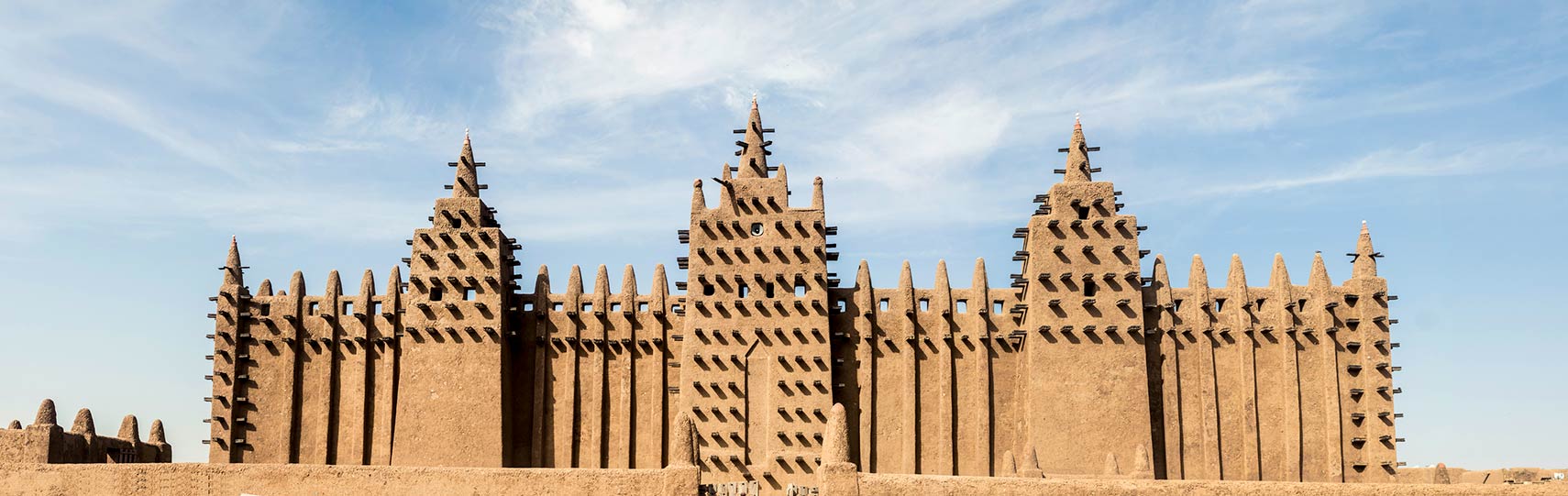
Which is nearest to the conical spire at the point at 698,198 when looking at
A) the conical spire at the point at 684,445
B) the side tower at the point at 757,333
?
the side tower at the point at 757,333

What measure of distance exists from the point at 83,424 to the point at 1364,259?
96.2 feet

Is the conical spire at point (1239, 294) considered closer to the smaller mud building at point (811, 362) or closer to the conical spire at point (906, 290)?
the smaller mud building at point (811, 362)

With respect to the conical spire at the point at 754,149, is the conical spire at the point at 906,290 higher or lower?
lower

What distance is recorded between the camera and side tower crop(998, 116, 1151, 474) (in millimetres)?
36812

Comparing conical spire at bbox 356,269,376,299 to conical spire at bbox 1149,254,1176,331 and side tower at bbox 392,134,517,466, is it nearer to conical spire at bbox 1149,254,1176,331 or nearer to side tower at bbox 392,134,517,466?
side tower at bbox 392,134,517,466

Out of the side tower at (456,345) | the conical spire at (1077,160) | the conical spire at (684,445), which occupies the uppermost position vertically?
the conical spire at (1077,160)

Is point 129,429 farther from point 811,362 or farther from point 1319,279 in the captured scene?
point 1319,279

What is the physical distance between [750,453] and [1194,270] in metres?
11.4

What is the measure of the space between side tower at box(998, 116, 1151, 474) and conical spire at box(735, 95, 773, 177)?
6.55 metres

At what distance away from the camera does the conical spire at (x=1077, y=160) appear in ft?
128

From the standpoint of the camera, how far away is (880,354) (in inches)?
1503

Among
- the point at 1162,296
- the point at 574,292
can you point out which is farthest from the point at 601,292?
the point at 1162,296

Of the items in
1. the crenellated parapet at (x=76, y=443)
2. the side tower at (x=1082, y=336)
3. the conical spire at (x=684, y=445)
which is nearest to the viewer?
the conical spire at (x=684, y=445)

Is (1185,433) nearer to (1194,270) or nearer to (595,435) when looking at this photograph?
(1194,270)
